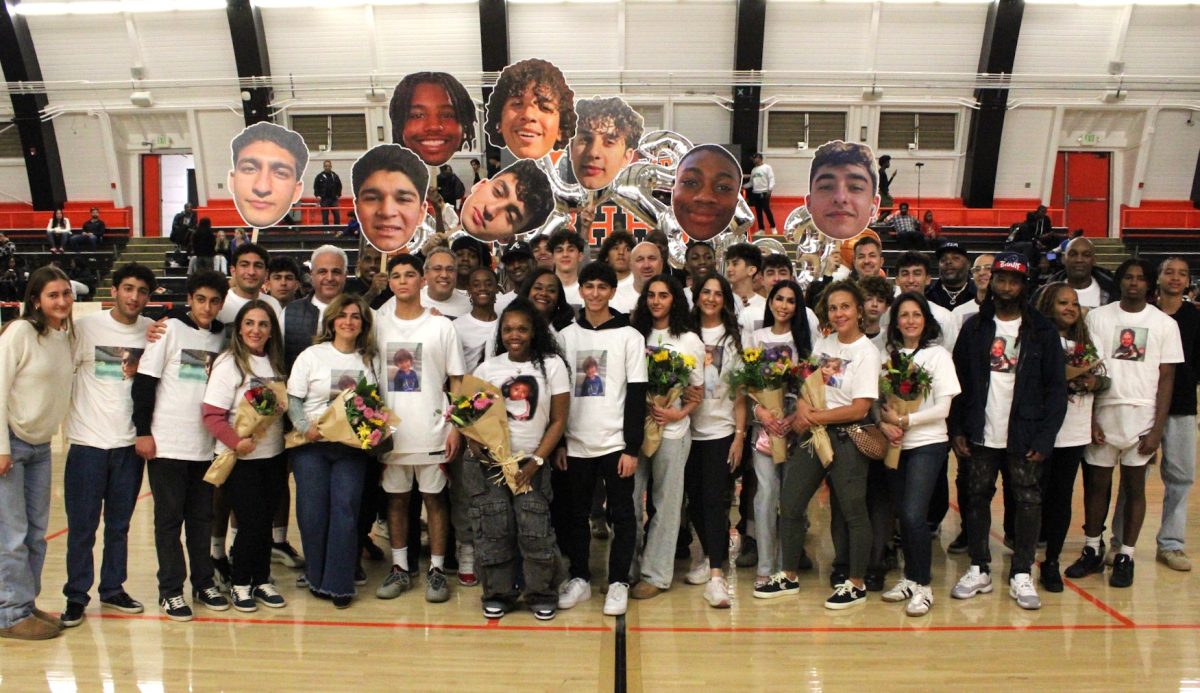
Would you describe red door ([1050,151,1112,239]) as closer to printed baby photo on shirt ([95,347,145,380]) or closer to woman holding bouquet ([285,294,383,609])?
woman holding bouquet ([285,294,383,609])

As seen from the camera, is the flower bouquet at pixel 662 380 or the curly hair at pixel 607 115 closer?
the flower bouquet at pixel 662 380

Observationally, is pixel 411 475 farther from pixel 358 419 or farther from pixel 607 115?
pixel 607 115

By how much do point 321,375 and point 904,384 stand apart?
2918 mm

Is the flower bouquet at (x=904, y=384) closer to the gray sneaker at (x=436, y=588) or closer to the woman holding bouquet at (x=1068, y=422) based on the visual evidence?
the woman holding bouquet at (x=1068, y=422)

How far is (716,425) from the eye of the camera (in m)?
4.73

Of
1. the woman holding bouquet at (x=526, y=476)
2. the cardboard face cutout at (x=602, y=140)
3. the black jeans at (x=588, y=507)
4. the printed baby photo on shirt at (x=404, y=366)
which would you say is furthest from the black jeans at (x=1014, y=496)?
the cardboard face cutout at (x=602, y=140)

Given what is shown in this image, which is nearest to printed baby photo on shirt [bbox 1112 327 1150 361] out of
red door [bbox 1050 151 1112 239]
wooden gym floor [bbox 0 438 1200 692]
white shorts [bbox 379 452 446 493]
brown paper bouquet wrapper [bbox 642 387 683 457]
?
wooden gym floor [bbox 0 438 1200 692]

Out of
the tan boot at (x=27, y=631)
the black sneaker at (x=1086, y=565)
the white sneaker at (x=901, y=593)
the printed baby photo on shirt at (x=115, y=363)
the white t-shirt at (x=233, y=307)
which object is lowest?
the black sneaker at (x=1086, y=565)

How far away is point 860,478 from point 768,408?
0.59 metres

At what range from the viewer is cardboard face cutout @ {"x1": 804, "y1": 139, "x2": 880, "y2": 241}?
739cm

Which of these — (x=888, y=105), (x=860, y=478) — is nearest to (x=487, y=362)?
(x=860, y=478)

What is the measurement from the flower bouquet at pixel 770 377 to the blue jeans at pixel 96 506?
10.1 ft

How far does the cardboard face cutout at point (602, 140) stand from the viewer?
25.6ft

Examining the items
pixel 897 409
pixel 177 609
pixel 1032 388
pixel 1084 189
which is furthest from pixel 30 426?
pixel 1084 189
